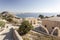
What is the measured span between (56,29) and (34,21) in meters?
36.8

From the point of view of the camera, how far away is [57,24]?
84.8 feet

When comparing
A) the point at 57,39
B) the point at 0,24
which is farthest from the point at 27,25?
the point at 0,24

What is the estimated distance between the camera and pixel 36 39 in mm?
17688

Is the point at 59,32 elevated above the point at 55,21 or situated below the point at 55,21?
below

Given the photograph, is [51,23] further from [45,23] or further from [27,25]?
[27,25]

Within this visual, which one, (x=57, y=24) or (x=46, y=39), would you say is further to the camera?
(x=57, y=24)

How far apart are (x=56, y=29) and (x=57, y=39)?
7.36m

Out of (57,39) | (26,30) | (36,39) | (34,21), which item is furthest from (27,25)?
(34,21)

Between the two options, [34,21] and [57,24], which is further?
[34,21]

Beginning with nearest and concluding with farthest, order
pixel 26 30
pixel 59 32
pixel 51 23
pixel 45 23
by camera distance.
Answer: pixel 26 30, pixel 59 32, pixel 51 23, pixel 45 23

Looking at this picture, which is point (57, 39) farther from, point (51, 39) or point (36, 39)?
point (36, 39)

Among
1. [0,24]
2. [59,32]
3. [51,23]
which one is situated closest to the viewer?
[59,32]

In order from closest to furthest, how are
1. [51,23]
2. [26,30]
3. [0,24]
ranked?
[26,30] < [51,23] < [0,24]

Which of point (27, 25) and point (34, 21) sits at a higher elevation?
point (27, 25)
